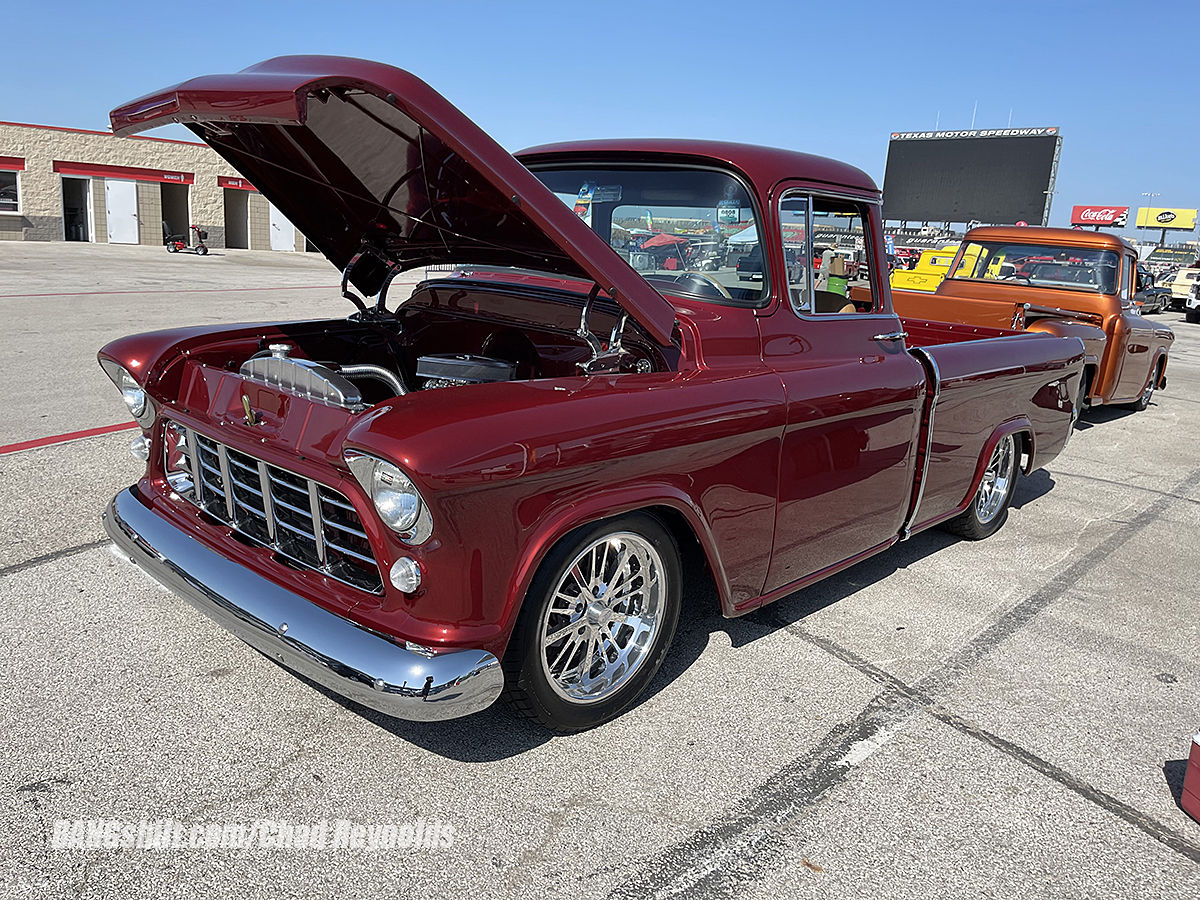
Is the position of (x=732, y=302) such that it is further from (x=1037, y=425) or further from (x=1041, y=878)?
(x=1037, y=425)

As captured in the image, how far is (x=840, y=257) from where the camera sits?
401 centimetres

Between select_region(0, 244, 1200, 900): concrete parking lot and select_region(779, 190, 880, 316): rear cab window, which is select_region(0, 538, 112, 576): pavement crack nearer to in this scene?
select_region(0, 244, 1200, 900): concrete parking lot

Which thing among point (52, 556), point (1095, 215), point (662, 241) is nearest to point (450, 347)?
point (662, 241)

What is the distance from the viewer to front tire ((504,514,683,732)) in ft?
8.43

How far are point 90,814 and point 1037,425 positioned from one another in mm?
4784

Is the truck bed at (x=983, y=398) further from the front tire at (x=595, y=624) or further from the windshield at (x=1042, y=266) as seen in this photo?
the windshield at (x=1042, y=266)

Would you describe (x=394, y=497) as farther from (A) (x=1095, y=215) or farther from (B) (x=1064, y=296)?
(A) (x=1095, y=215)

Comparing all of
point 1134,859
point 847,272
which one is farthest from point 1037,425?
point 1134,859

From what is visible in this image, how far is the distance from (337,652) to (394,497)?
0.45m

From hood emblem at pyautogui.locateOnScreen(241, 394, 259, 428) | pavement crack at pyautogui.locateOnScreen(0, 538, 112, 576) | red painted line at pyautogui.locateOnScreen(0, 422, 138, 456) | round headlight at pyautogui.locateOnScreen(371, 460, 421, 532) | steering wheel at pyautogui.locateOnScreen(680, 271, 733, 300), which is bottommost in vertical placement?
pavement crack at pyautogui.locateOnScreen(0, 538, 112, 576)

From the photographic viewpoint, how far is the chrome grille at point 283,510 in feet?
8.48

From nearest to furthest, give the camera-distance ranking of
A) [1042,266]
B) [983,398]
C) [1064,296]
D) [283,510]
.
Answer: [283,510] < [983,398] < [1064,296] < [1042,266]

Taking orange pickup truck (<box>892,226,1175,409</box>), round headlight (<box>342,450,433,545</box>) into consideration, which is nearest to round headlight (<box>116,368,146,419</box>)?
round headlight (<box>342,450,433,545</box>)

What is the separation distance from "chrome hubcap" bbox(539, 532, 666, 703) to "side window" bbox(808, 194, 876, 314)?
52.5 inches
